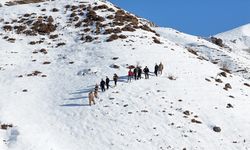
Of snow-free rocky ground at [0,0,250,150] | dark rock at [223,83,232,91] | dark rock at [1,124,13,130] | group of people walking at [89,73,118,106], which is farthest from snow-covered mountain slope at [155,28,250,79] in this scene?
dark rock at [1,124,13,130]

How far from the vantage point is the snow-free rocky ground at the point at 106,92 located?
48.0 metres

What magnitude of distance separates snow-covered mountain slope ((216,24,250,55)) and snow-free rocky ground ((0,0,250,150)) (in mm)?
61568

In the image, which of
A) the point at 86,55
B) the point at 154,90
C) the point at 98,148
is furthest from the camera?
the point at 86,55

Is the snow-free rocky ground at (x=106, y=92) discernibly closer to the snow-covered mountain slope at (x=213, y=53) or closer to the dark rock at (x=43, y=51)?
the dark rock at (x=43, y=51)

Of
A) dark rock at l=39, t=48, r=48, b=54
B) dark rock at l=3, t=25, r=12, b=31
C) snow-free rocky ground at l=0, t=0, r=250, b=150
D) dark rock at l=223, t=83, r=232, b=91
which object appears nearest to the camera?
snow-free rocky ground at l=0, t=0, r=250, b=150

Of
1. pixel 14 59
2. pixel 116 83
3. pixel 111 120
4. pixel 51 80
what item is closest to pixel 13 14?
pixel 14 59

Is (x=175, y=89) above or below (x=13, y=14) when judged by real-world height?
below

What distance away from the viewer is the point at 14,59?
72.4 metres

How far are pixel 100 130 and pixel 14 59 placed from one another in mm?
26987

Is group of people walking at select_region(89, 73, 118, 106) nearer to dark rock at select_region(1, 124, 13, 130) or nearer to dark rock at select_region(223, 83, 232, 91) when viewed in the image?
dark rock at select_region(1, 124, 13, 130)

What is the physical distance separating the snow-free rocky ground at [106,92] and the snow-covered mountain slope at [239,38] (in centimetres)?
6157

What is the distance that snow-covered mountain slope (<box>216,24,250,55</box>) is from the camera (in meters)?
143

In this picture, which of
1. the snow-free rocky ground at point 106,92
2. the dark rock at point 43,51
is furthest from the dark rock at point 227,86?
the dark rock at point 43,51

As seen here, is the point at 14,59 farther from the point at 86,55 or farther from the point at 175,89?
the point at 175,89
